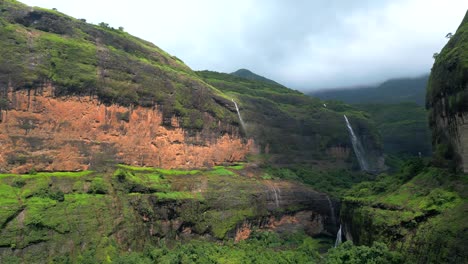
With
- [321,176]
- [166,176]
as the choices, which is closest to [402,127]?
[321,176]

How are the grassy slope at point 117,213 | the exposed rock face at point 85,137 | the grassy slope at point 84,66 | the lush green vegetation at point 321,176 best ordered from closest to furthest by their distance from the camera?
the grassy slope at point 117,213 < the exposed rock face at point 85,137 < the grassy slope at point 84,66 < the lush green vegetation at point 321,176

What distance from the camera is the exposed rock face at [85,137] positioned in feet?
128

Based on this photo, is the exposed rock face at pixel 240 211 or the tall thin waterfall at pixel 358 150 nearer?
the exposed rock face at pixel 240 211

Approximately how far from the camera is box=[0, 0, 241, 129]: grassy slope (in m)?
41.2

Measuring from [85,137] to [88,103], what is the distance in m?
3.77

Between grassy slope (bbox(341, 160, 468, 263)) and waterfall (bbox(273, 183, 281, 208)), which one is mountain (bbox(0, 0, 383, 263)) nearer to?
waterfall (bbox(273, 183, 281, 208))

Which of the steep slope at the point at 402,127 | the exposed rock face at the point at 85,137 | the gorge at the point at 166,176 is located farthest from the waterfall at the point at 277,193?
the steep slope at the point at 402,127

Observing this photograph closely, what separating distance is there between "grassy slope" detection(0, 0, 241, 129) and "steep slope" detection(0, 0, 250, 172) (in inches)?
3.9

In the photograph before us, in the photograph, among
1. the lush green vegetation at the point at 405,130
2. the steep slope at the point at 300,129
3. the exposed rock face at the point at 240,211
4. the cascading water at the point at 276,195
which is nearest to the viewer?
the exposed rock face at the point at 240,211

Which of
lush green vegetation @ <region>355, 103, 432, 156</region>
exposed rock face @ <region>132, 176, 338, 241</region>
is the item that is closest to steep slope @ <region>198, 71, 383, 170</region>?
exposed rock face @ <region>132, 176, 338, 241</region>

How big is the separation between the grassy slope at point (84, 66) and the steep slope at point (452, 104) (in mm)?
29910

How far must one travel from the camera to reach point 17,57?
4094 cm

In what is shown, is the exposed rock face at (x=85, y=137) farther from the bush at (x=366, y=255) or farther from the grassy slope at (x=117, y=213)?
the bush at (x=366, y=255)

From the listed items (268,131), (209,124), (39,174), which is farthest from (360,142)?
(39,174)
